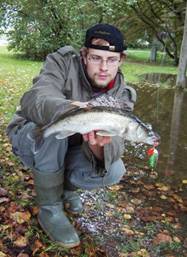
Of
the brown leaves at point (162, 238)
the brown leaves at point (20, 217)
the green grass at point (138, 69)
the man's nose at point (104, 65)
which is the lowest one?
the green grass at point (138, 69)

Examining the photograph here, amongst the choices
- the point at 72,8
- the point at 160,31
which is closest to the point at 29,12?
the point at 72,8

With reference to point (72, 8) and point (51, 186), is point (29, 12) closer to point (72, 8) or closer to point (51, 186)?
point (72, 8)

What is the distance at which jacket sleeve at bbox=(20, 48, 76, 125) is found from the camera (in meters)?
2.41

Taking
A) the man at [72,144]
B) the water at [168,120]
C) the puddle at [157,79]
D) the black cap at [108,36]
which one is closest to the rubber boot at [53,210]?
the man at [72,144]

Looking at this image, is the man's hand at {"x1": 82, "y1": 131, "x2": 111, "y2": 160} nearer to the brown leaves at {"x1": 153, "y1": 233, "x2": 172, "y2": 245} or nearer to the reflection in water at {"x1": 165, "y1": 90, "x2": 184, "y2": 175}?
the brown leaves at {"x1": 153, "y1": 233, "x2": 172, "y2": 245}

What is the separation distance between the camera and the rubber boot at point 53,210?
9.69ft

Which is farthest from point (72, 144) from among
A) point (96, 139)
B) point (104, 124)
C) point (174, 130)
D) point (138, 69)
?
point (138, 69)

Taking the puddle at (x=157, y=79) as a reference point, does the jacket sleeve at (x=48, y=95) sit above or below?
above

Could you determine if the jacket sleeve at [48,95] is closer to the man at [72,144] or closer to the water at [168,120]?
the man at [72,144]

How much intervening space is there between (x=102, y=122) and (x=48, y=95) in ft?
1.65

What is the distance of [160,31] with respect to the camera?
2498 cm

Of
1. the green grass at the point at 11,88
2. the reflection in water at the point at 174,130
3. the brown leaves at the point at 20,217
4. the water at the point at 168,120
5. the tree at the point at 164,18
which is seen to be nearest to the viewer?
the brown leaves at the point at 20,217

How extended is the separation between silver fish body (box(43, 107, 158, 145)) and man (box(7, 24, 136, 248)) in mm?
434

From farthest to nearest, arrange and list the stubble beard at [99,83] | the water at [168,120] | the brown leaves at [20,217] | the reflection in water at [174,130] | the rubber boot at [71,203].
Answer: the reflection in water at [174,130], the water at [168,120], the rubber boot at [71,203], the brown leaves at [20,217], the stubble beard at [99,83]
